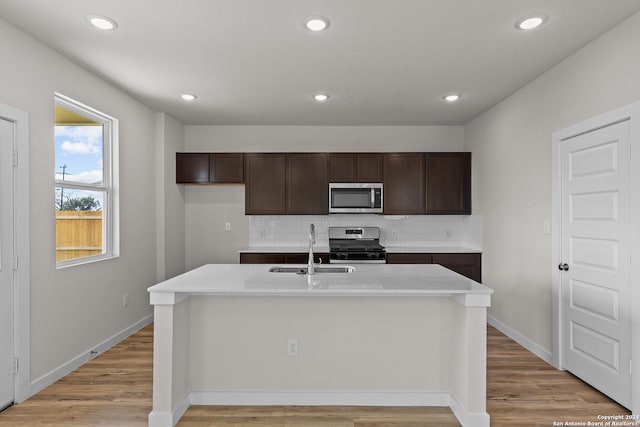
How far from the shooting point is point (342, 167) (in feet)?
17.4

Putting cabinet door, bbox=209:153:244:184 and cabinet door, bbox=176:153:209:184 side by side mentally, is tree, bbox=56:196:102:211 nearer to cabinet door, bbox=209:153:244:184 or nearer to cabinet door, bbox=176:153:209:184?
cabinet door, bbox=176:153:209:184

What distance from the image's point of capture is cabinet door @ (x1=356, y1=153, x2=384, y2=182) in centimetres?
532

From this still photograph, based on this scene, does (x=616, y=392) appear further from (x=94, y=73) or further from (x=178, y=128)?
(x=178, y=128)

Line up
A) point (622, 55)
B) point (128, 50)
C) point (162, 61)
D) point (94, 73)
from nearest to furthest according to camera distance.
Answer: point (622, 55) < point (128, 50) < point (162, 61) < point (94, 73)

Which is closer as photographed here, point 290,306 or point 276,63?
point 290,306

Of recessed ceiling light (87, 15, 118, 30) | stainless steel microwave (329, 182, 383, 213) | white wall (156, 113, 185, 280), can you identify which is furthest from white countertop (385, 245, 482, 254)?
recessed ceiling light (87, 15, 118, 30)

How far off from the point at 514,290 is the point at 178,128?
448cm

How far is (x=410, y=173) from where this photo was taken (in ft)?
17.5

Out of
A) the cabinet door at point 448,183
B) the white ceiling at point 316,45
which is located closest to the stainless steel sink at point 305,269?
→ the white ceiling at point 316,45

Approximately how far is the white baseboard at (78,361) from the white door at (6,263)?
231 mm

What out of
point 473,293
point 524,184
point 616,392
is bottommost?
point 616,392

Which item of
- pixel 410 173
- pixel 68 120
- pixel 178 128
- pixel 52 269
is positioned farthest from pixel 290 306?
pixel 178 128

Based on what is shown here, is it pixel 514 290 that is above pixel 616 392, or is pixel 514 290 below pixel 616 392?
above

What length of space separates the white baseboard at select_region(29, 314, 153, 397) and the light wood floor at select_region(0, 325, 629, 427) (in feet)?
0.19
